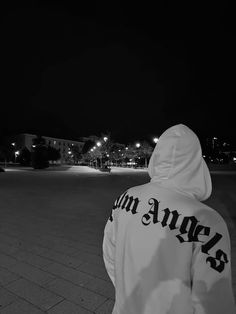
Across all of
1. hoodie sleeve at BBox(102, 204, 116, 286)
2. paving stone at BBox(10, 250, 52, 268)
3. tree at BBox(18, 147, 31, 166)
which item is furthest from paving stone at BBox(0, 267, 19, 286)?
tree at BBox(18, 147, 31, 166)

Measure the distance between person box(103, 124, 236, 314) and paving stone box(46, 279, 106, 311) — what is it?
1595mm

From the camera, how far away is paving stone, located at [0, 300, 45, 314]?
276 centimetres

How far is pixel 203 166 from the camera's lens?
4.81ft

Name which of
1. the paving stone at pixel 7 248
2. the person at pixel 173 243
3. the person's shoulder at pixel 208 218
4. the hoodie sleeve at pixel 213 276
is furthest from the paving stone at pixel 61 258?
the person's shoulder at pixel 208 218

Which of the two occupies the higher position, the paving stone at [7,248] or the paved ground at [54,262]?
the paving stone at [7,248]

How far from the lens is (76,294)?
3.14m

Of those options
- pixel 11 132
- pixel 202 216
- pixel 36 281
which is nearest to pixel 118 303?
pixel 202 216

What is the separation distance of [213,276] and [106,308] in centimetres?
203

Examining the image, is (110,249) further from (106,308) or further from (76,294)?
(76,294)

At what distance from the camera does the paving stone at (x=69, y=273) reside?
348cm

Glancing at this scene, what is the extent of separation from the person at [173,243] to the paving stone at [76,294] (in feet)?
5.23

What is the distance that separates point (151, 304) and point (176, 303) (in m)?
0.15

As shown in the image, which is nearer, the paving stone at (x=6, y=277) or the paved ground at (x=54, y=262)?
the paved ground at (x=54, y=262)

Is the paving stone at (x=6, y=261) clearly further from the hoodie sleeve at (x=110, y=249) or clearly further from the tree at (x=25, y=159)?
the tree at (x=25, y=159)
